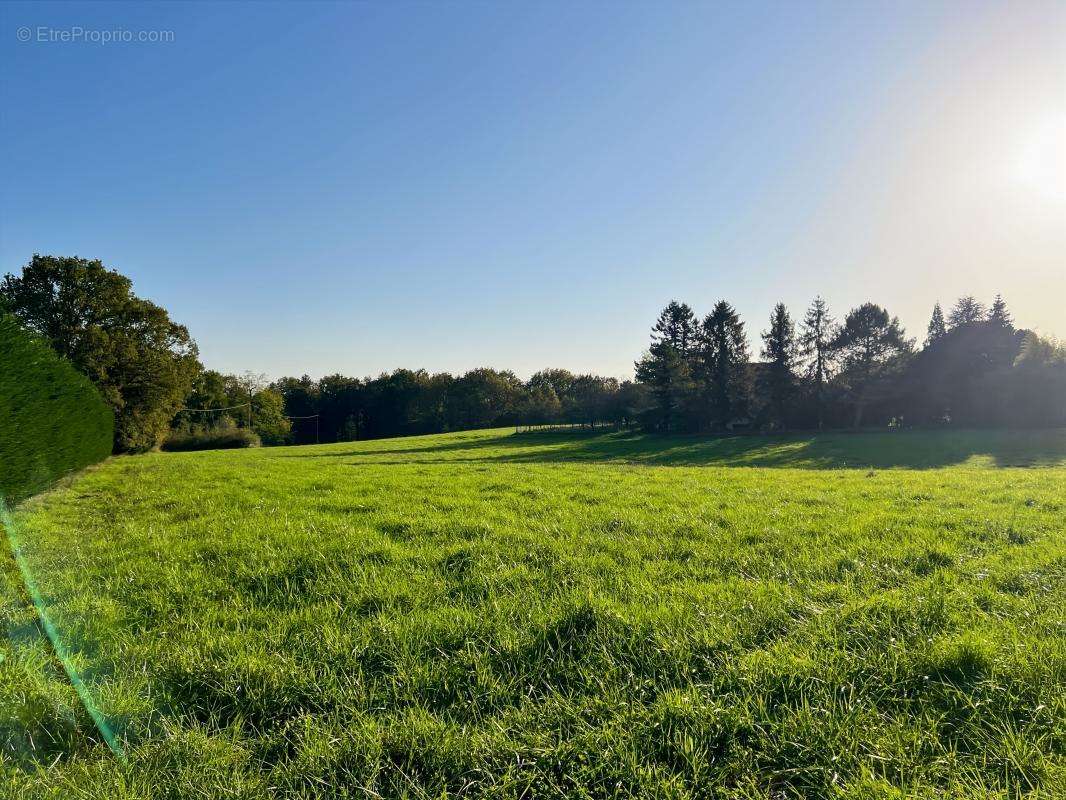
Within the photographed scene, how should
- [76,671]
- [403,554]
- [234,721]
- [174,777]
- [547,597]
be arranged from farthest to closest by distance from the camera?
[403,554] → [547,597] → [76,671] → [234,721] → [174,777]

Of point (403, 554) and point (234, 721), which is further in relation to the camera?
point (403, 554)

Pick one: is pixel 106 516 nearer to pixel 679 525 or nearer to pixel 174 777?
pixel 174 777

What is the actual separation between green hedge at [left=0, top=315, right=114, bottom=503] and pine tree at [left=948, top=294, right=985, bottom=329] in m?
77.5

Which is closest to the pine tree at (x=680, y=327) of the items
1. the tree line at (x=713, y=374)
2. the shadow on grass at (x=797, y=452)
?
the tree line at (x=713, y=374)

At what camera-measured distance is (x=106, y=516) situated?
318 inches

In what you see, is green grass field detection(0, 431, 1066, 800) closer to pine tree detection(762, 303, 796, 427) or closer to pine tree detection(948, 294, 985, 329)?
pine tree detection(762, 303, 796, 427)

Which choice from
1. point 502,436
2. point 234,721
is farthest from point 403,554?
point 502,436

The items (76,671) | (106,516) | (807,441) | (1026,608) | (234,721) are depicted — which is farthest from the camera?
(807,441)

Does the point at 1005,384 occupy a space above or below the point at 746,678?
above

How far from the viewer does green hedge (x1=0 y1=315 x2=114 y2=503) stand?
33.3ft

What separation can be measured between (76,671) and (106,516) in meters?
6.80

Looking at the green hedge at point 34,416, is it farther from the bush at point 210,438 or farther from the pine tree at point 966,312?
the pine tree at point 966,312

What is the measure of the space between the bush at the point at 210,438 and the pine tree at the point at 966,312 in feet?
284

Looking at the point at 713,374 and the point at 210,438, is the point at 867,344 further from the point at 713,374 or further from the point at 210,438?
the point at 210,438
